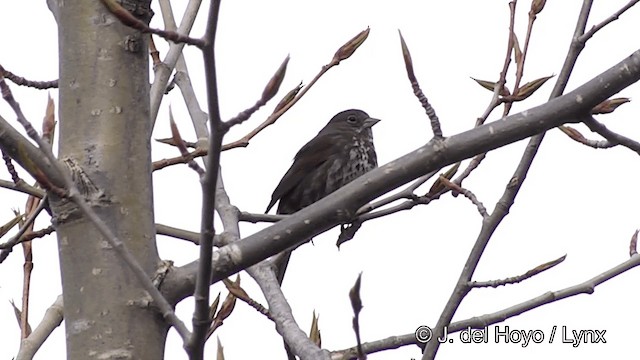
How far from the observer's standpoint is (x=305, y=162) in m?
6.12

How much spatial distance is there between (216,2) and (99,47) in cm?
99

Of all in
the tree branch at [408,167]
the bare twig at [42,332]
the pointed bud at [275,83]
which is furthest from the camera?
the bare twig at [42,332]

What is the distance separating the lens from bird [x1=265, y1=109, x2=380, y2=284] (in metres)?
5.98

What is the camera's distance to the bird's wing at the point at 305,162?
600cm

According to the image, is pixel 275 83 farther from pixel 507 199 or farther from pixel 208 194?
pixel 507 199

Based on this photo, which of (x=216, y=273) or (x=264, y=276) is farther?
(x=264, y=276)

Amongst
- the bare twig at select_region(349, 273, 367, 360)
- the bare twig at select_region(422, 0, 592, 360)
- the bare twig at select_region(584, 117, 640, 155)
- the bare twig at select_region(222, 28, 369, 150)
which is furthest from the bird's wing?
the bare twig at select_region(349, 273, 367, 360)

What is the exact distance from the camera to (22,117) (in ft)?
5.68

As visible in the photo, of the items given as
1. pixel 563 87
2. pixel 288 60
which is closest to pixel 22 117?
pixel 288 60

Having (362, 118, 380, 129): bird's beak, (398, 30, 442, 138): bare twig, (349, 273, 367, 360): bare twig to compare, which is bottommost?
(349, 273, 367, 360): bare twig

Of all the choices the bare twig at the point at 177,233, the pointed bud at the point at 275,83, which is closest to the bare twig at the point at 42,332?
the bare twig at the point at 177,233

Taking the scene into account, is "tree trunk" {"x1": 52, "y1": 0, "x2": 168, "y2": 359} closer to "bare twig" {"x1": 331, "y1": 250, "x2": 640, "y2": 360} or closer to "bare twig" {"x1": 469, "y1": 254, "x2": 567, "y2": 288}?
"bare twig" {"x1": 331, "y1": 250, "x2": 640, "y2": 360}

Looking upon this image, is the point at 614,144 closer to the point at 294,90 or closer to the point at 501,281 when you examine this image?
the point at 501,281

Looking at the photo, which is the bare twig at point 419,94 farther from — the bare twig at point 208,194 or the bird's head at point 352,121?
the bird's head at point 352,121
